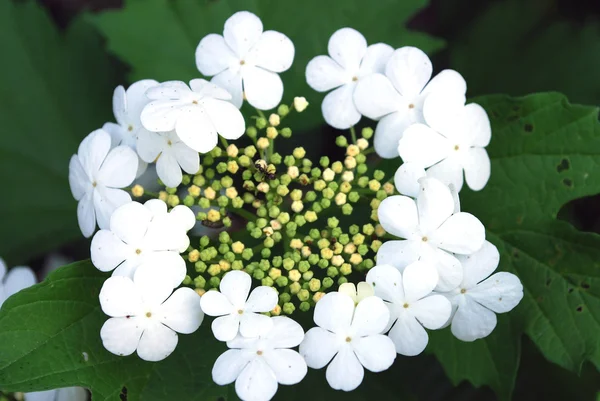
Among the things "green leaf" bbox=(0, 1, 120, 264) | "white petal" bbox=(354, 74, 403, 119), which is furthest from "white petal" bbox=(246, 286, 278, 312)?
"green leaf" bbox=(0, 1, 120, 264)

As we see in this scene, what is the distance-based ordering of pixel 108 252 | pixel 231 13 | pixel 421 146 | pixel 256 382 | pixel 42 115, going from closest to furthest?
pixel 256 382
pixel 108 252
pixel 421 146
pixel 231 13
pixel 42 115

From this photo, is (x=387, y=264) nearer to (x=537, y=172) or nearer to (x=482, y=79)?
(x=537, y=172)

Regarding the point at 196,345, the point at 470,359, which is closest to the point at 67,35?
the point at 196,345

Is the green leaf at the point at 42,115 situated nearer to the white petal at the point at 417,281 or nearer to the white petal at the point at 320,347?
the white petal at the point at 320,347

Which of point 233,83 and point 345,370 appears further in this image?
point 233,83

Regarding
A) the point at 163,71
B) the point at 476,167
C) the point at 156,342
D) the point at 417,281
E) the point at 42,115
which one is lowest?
the point at 42,115

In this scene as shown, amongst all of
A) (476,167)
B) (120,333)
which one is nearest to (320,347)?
(120,333)

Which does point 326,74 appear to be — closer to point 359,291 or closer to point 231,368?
point 359,291
